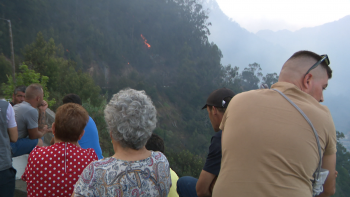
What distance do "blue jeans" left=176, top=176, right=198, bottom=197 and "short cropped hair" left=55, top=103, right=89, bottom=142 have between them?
0.92 m

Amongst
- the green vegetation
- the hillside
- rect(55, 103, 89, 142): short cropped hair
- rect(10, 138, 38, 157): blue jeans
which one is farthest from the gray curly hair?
the hillside

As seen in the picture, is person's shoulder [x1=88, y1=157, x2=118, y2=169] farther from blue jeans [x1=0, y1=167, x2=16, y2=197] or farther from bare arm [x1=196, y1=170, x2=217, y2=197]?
blue jeans [x1=0, y1=167, x2=16, y2=197]

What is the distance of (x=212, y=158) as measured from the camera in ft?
5.14

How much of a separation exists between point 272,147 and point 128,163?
2.40 feet

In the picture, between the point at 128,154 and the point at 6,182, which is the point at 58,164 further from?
the point at 6,182

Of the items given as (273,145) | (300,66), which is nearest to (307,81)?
(300,66)

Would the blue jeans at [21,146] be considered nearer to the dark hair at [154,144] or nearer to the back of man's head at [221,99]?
the dark hair at [154,144]

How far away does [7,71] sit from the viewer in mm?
19422

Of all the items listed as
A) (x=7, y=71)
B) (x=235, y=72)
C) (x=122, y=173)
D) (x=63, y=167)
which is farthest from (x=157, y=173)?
(x=235, y=72)

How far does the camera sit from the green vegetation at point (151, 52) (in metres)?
32.1

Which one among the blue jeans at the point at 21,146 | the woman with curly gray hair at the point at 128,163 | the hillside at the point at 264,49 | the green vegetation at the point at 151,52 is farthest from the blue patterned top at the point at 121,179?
the hillside at the point at 264,49

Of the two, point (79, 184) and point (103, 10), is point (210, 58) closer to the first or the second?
point (103, 10)

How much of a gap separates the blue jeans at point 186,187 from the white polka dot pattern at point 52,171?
0.82m

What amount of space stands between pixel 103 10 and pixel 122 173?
54.4m
